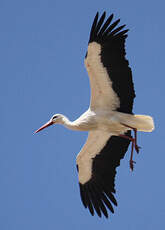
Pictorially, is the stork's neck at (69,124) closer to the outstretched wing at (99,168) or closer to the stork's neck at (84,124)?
the stork's neck at (84,124)

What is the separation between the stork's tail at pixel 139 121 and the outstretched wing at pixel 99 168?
0.49 metres

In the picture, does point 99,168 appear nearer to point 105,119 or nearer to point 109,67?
point 105,119

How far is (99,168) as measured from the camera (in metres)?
11.6

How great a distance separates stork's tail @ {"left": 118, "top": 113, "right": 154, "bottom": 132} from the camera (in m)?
10.8

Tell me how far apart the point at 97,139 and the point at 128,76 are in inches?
68.7

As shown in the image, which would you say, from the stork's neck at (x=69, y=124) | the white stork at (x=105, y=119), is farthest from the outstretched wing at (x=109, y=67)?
the stork's neck at (x=69, y=124)

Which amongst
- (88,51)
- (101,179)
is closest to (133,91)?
(88,51)

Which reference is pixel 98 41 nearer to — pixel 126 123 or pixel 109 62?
pixel 109 62

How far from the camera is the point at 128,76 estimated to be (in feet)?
34.5

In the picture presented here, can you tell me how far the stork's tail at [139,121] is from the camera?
35.6 ft

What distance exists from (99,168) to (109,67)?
219cm

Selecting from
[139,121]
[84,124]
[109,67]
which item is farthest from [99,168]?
[109,67]

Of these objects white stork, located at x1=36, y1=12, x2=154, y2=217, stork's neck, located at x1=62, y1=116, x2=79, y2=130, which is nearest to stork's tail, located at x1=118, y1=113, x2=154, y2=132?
white stork, located at x1=36, y1=12, x2=154, y2=217

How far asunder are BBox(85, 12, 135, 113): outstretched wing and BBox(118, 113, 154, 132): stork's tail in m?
0.15
